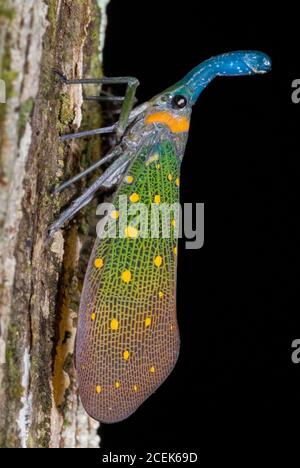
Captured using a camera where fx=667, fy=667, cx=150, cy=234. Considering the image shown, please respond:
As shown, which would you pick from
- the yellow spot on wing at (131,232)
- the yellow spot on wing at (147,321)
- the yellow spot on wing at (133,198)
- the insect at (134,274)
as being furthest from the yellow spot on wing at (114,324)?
the yellow spot on wing at (133,198)

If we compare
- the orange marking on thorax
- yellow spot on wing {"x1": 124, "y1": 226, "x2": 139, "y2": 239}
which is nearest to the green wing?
yellow spot on wing {"x1": 124, "y1": 226, "x2": 139, "y2": 239}

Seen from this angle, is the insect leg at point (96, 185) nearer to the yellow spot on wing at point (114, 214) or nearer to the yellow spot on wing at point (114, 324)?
the yellow spot on wing at point (114, 214)

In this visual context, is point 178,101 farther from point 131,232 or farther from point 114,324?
point 114,324

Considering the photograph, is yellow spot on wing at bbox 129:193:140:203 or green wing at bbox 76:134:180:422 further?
yellow spot on wing at bbox 129:193:140:203

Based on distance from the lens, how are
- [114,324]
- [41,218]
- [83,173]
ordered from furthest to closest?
1. [83,173]
2. [114,324]
3. [41,218]

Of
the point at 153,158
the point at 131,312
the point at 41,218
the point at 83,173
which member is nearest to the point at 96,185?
the point at 83,173

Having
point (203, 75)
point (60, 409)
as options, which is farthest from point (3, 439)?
point (203, 75)

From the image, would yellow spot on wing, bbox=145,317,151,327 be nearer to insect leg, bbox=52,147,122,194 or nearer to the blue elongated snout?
insect leg, bbox=52,147,122,194

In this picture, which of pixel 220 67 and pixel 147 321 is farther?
pixel 220 67
